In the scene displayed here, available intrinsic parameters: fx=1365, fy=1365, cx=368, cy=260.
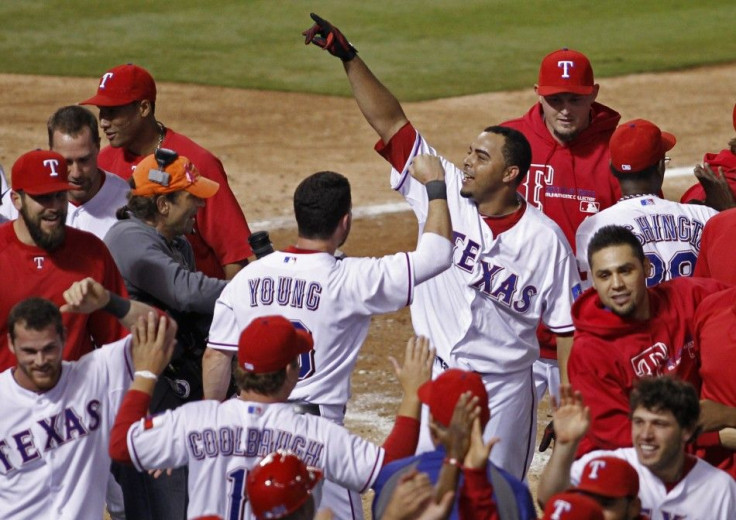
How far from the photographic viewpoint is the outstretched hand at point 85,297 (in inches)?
176

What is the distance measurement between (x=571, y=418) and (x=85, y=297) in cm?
162

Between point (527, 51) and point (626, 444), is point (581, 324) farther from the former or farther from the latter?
point (527, 51)

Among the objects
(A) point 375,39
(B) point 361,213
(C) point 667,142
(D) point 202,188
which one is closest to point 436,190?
(D) point 202,188

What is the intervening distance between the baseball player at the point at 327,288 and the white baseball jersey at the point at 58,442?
1.84 feet

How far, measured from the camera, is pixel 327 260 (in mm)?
4754

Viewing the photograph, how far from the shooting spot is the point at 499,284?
217 inches

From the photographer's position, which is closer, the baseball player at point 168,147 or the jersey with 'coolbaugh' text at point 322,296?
the jersey with 'coolbaugh' text at point 322,296

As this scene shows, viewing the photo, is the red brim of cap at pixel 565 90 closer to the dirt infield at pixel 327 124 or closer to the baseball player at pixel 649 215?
the baseball player at pixel 649 215

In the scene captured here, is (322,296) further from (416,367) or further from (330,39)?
(330,39)

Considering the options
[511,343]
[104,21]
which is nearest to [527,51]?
[104,21]

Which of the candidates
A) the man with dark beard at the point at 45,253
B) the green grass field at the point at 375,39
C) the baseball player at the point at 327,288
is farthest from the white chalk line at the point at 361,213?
the baseball player at the point at 327,288

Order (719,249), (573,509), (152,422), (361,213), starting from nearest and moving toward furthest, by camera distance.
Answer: (573,509) < (152,422) < (719,249) < (361,213)

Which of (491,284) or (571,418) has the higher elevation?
(491,284)

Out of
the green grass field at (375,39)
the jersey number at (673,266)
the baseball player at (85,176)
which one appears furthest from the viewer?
A: the green grass field at (375,39)
